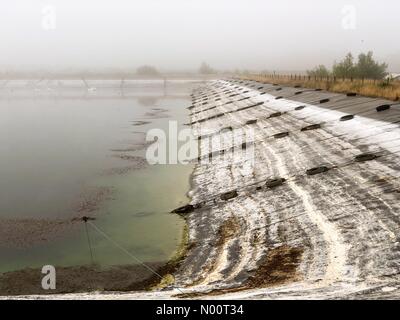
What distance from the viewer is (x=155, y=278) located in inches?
525

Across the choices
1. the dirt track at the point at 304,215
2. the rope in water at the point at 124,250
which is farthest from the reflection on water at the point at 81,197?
the dirt track at the point at 304,215

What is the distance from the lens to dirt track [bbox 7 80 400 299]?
10488 millimetres

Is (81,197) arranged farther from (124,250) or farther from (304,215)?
(304,215)

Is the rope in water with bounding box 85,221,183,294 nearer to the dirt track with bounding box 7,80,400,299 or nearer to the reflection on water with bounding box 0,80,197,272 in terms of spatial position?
the reflection on water with bounding box 0,80,197,272

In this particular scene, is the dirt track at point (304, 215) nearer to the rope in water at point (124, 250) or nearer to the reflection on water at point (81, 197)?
the rope in water at point (124, 250)

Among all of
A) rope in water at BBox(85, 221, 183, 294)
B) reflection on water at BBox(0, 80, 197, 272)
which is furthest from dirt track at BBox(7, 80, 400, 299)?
reflection on water at BBox(0, 80, 197, 272)

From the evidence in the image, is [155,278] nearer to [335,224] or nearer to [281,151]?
[335,224]

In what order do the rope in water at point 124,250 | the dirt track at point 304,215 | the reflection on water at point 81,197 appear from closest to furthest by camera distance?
the dirt track at point 304,215, the rope in water at point 124,250, the reflection on water at point 81,197

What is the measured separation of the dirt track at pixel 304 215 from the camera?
1049cm

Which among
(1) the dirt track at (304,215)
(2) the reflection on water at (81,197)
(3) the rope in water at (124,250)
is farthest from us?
(2) the reflection on water at (81,197)

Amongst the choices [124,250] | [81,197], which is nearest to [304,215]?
[124,250]

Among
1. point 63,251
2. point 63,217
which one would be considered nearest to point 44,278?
point 63,251

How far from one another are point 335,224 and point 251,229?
10.1ft

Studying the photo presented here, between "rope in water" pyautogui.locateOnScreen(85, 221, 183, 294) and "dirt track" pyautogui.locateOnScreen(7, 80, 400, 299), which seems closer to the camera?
"dirt track" pyautogui.locateOnScreen(7, 80, 400, 299)
